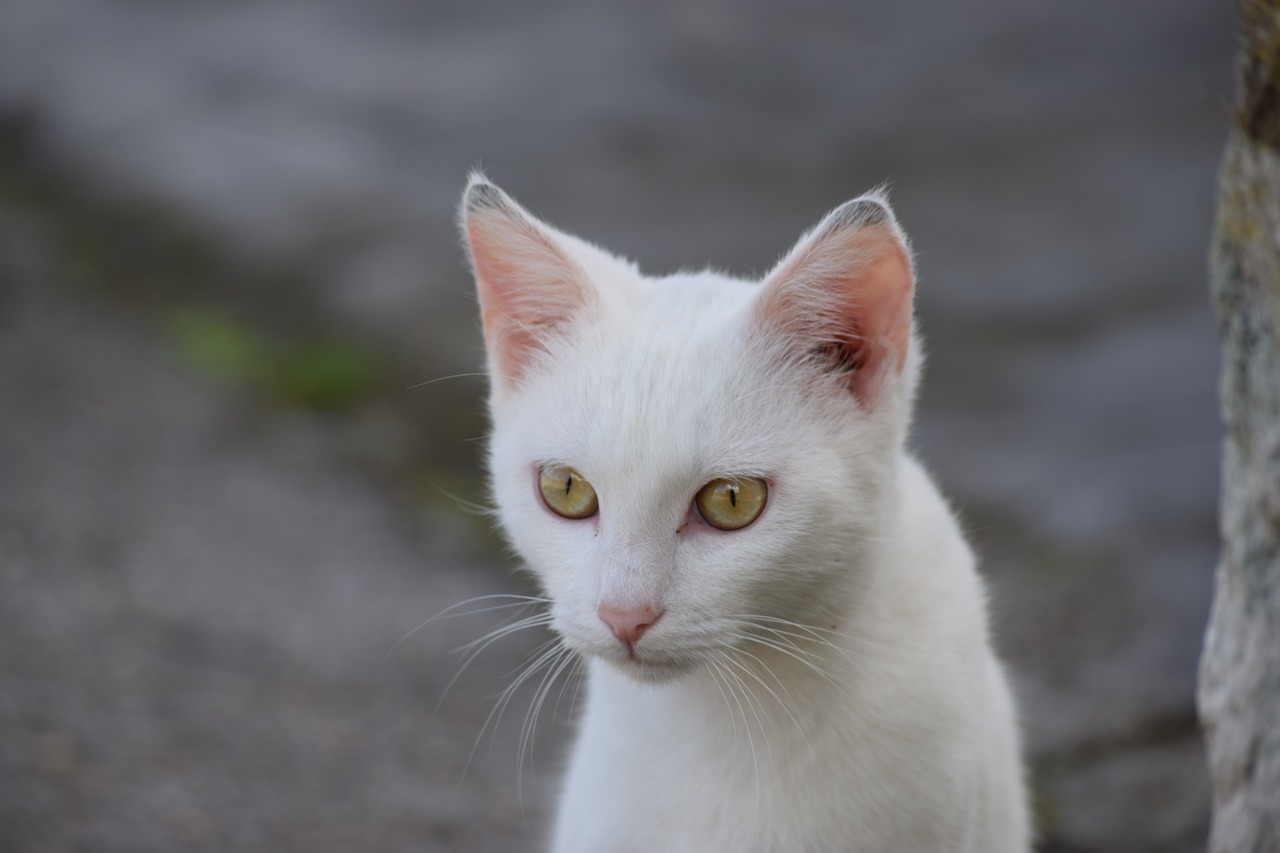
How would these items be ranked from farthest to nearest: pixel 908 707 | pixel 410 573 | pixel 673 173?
pixel 673 173, pixel 410 573, pixel 908 707

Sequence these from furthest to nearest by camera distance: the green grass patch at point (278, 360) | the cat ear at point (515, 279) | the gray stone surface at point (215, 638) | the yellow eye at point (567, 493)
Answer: the green grass patch at point (278, 360)
the gray stone surface at point (215, 638)
the cat ear at point (515, 279)
the yellow eye at point (567, 493)

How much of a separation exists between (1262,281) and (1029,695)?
1915 millimetres

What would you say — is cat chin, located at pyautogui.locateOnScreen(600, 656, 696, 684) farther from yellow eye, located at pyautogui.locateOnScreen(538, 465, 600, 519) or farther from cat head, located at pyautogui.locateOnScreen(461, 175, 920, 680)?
yellow eye, located at pyautogui.locateOnScreen(538, 465, 600, 519)

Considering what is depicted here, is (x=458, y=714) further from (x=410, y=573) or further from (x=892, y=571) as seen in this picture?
(x=892, y=571)

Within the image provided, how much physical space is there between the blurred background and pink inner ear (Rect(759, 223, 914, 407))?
1.86 meters

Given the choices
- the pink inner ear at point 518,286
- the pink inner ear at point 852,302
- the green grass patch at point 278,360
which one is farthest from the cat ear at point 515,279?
the green grass patch at point 278,360

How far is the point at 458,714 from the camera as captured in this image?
410cm

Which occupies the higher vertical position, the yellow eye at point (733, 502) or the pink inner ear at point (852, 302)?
the pink inner ear at point (852, 302)

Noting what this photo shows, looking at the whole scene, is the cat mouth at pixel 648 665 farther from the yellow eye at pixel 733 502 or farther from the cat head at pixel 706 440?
the yellow eye at pixel 733 502

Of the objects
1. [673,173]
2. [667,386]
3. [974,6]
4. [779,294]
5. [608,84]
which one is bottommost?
[667,386]

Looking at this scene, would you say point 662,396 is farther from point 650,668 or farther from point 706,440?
point 650,668

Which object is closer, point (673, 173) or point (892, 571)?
point (892, 571)

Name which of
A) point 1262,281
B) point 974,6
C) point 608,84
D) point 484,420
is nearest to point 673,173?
point 608,84

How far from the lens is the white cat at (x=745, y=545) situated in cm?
201
